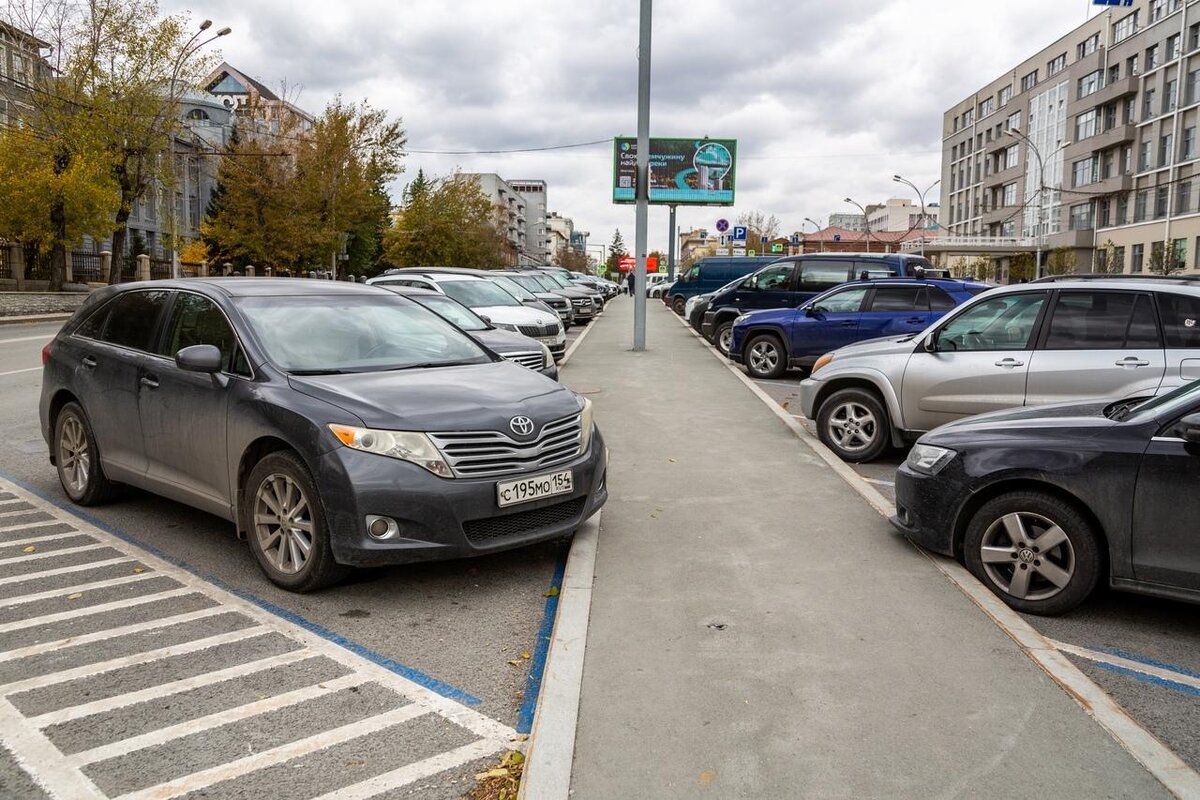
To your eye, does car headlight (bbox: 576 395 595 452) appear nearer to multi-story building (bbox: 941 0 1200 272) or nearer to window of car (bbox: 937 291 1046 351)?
window of car (bbox: 937 291 1046 351)

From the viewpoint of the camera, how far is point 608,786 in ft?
10.1

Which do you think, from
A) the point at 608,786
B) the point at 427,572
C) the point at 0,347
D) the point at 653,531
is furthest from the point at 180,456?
the point at 0,347

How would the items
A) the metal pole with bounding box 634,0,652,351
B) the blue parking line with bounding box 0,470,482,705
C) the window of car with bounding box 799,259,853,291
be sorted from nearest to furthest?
the blue parking line with bounding box 0,470,482,705 < the window of car with bounding box 799,259,853,291 < the metal pole with bounding box 634,0,652,351

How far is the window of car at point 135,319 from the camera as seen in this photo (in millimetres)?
6156

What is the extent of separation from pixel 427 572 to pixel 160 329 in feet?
7.91

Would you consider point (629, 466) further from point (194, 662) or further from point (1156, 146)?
point (1156, 146)

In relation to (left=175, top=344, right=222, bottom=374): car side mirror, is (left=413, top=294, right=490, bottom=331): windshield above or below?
above

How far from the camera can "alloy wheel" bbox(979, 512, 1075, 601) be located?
471cm

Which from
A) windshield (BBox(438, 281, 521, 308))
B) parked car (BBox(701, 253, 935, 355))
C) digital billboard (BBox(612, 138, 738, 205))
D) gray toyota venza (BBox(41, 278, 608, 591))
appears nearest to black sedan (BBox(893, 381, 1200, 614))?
gray toyota venza (BBox(41, 278, 608, 591))

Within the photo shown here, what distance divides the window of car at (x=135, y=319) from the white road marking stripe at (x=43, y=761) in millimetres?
3047

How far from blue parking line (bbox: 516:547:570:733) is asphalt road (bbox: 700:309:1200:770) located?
231cm

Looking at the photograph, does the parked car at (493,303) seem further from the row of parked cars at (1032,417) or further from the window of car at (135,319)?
the window of car at (135,319)

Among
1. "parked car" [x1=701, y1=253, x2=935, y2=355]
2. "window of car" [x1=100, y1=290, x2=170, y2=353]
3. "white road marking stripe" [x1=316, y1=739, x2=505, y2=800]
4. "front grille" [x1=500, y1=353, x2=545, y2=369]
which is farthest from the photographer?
"parked car" [x1=701, y1=253, x2=935, y2=355]

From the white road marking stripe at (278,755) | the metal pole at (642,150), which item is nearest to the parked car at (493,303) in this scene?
the metal pole at (642,150)
